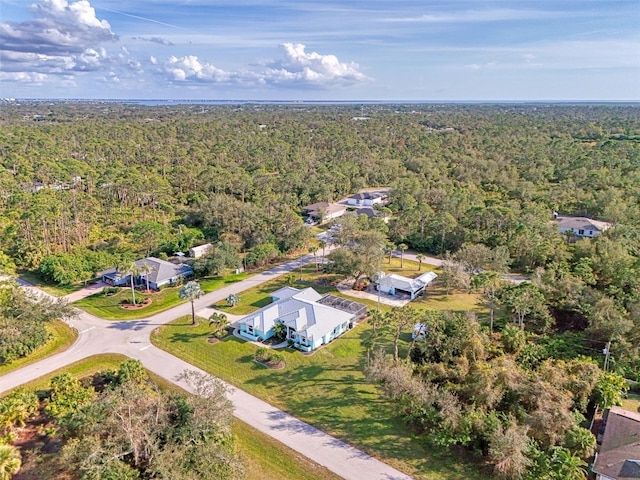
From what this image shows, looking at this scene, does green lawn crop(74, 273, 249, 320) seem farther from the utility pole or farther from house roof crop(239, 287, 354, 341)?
the utility pole

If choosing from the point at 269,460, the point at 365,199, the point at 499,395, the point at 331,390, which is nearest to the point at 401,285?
the point at 331,390

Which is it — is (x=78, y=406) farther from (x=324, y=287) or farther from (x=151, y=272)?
(x=324, y=287)

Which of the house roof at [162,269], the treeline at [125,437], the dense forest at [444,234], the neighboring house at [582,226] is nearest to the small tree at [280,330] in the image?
the dense forest at [444,234]

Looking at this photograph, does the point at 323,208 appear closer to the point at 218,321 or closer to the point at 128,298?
the point at 128,298

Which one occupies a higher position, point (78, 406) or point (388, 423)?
point (78, 406)

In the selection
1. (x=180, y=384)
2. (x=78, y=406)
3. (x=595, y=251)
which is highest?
(x=595, y=251)

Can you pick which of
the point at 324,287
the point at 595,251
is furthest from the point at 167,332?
the point at 595,251
